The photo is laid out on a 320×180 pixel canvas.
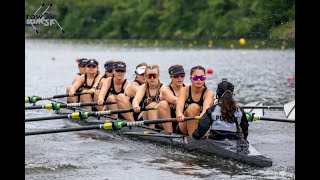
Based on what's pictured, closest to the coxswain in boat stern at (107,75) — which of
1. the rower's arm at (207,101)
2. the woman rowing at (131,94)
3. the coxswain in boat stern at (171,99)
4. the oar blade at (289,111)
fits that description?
the woman rowing at (131,94)

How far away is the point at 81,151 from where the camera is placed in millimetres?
10039

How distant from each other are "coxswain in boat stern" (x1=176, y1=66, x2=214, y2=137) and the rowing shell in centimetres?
30

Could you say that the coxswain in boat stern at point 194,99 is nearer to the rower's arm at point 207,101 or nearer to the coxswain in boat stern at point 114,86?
the rower's arm at point 207,101

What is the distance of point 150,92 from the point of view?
1103 centimetres

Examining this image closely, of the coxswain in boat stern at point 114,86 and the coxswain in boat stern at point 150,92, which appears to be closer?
the coxswain in boat stern at point 150,92

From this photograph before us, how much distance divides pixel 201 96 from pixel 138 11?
192ft

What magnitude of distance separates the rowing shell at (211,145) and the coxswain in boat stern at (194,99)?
0.30 m

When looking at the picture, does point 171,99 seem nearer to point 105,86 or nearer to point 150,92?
point 150,92

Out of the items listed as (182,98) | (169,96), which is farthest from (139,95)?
(182,98)

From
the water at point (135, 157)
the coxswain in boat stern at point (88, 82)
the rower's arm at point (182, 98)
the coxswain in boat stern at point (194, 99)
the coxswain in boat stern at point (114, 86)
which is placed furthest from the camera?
the coxswain in boat stern at point (88, 82)

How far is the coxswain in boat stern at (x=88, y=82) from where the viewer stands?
535 inches

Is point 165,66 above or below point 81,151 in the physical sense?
above
